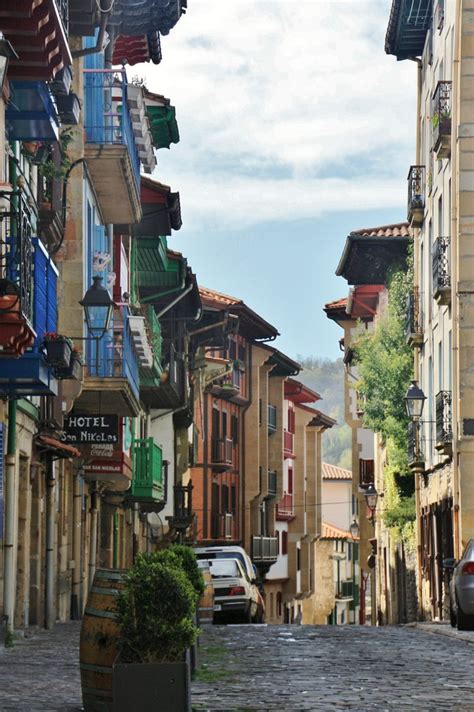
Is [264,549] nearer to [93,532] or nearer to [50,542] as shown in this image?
[93,532]

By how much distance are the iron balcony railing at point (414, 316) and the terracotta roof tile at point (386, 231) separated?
887cm

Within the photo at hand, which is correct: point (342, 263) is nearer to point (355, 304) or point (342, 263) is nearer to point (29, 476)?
point (355, 304)

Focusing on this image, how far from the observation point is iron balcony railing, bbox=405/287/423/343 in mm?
44156

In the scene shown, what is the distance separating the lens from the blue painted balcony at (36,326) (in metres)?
17.7

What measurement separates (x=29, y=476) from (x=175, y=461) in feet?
105

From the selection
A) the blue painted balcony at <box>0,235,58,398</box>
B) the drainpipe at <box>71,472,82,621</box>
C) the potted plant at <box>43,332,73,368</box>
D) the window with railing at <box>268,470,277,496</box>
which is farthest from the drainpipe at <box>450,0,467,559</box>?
the window with railing at <box>268,470,277,496</box>

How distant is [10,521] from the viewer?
23453 millimetres

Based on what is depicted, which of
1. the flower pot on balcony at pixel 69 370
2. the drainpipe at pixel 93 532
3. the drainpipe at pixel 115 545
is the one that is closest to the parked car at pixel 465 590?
the flower pot on balcony at pixel 69 370

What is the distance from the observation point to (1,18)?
14.9 meters

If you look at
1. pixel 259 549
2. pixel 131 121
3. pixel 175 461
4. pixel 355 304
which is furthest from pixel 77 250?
pixel 259 549

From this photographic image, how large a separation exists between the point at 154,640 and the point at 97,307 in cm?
1892

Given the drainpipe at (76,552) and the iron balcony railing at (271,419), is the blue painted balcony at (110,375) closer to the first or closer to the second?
the drainpipe at (76,552)

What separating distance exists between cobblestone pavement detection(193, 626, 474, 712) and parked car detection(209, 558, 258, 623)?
8.44 meters

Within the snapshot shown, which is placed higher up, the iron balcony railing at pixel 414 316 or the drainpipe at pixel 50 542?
the iron balcony railing at pixel 414 316
